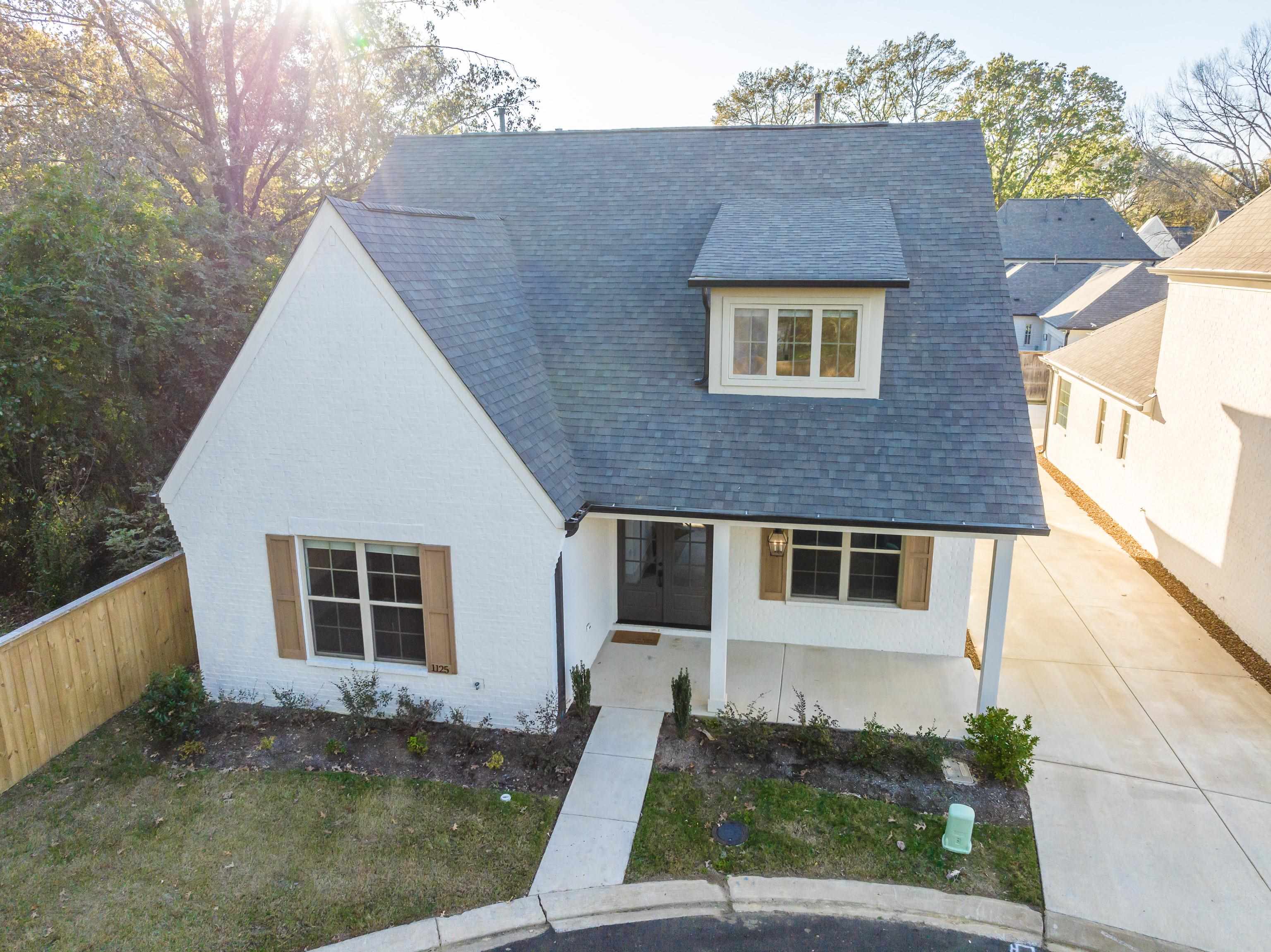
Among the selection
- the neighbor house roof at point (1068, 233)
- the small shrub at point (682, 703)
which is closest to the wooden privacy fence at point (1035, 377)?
the neighbor house roof at point (1068, 233)

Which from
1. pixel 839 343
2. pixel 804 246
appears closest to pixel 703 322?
pixel 804 246

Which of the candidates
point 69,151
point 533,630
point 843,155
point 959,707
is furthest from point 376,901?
point 69,151

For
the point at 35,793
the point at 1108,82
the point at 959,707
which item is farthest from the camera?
the point at 1108,82

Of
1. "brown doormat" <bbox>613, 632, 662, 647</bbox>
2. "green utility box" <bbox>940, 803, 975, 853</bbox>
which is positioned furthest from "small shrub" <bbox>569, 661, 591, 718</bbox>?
"green utility box" <bbox>940, 803, 975, 853</bbox>

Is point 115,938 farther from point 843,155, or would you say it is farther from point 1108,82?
point 1108,82

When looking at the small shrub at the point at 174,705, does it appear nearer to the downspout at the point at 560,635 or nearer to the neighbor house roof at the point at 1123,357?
the downspout at the point at 560,635

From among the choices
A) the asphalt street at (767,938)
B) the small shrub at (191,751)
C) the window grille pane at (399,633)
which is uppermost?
the window grille pane at (399,633)

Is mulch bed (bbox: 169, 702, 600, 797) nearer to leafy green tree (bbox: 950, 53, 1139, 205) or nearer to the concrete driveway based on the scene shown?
the concrete driveway
